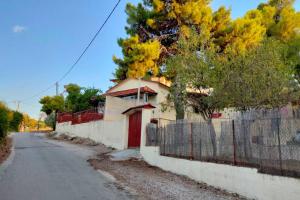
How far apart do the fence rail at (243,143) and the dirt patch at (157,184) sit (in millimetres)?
988

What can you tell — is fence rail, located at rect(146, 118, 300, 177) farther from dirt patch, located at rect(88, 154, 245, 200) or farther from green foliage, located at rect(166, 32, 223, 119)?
green foliage, located at rect(166, 32, 223, 119)

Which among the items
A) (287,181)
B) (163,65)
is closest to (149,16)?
(163,65)

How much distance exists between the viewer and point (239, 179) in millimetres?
9203

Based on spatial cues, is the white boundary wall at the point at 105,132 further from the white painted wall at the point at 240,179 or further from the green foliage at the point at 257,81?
the green foliage at the point at 257,81

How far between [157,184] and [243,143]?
3038mm

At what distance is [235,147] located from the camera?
983 centimetres

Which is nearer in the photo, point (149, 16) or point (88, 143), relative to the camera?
point (149, 16)

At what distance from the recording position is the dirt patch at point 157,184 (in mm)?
8794

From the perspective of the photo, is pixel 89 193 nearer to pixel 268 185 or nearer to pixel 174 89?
pixel 268 185

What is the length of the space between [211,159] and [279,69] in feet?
18.2

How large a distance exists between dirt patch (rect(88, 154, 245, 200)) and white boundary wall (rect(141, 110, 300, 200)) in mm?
254

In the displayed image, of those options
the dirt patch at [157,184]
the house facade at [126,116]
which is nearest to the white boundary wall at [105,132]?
the house facade at [126,116]

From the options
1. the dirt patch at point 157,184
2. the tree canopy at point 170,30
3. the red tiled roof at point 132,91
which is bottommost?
the dirt patch at point 157,184

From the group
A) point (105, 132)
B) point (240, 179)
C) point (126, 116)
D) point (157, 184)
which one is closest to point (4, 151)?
point (126, 116)
